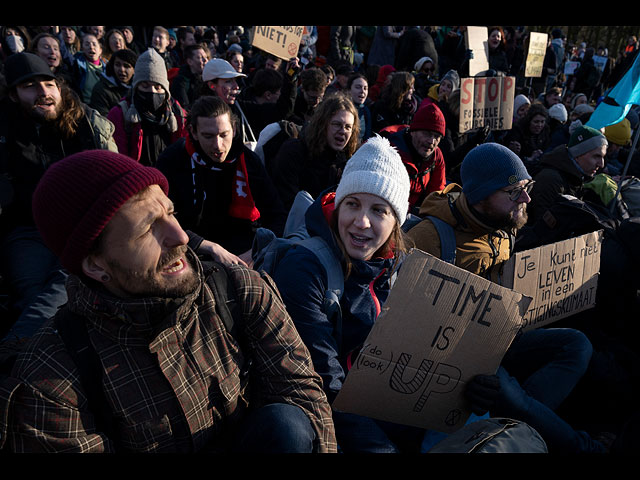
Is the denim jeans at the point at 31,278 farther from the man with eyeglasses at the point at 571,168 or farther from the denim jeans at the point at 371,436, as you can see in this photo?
the man with eyeglasses at the point at 571,168

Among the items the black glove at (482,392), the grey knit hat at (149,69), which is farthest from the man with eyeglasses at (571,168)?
the grey knit hat at (149,69)

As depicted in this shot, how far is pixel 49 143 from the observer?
3.29 meters

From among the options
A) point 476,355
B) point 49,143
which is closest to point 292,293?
point 476,355

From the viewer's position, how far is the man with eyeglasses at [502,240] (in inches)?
→ 104

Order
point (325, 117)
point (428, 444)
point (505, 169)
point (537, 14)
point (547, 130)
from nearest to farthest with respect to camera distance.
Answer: point (537, 14)
point (428, 444)
point (505, 169)
point (325, 117)
point (547, 130)

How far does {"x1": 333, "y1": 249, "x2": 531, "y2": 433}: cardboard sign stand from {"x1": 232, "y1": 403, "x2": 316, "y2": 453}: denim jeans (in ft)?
1.12

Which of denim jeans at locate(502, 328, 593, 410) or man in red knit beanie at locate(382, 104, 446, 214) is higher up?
man in red knit beanie at locate(382, 104, 446, 214)

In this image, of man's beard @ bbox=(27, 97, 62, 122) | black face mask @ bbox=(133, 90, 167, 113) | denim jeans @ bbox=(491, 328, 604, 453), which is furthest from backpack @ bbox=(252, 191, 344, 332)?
black face mask @ bbox=(133, 90, 167, 113)

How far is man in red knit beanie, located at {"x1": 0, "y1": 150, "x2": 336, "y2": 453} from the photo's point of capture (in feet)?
4.63

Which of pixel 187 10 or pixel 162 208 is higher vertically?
pixel 187 10

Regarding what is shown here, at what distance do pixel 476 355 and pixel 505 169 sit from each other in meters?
1.35

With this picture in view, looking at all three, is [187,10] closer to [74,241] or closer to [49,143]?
[74,241]

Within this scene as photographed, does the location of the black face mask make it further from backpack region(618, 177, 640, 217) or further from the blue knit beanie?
backpack region(618, 177, 640, 217)

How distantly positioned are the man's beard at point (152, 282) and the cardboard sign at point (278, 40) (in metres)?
5.09
